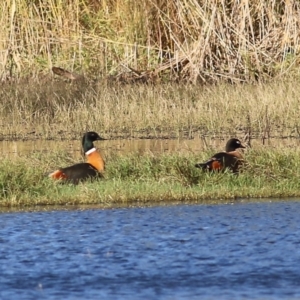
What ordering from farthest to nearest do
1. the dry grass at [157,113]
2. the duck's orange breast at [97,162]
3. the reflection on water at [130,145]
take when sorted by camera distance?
1. the dry grass at [157,113]
2. the reflection on water at [130,145]
3. the duck's orange breast at [97,162]

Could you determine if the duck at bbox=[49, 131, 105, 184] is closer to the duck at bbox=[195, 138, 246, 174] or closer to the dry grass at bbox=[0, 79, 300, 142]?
the duck at bbox=[195, 138, 246, 174]

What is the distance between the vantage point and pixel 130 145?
51.5 feet

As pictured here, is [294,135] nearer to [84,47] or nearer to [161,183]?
[161,183]

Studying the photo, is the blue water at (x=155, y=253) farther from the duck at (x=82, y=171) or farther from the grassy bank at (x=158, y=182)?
the duck at (x=82, y=171)

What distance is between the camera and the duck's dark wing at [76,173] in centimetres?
1184

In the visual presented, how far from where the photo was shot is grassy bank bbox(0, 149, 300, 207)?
1118cm

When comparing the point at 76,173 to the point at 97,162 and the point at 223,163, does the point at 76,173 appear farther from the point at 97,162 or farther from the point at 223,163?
the point at 223,163

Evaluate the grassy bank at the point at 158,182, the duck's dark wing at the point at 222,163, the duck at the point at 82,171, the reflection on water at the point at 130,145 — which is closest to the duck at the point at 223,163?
the duck's dark wing at the point at 222,163

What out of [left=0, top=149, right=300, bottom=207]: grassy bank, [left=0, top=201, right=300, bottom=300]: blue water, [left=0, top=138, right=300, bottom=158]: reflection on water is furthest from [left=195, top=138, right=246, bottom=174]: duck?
[left=0, top=138, right=300, bottom=158]: reflection on water

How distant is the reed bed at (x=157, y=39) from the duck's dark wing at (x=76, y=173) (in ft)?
26.4

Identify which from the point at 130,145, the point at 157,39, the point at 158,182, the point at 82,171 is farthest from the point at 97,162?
the point at 157,39

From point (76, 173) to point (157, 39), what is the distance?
32.2ft

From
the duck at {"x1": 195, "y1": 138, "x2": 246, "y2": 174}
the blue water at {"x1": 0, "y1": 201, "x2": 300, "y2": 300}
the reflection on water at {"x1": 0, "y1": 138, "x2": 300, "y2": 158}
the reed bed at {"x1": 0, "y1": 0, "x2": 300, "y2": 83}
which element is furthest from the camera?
the reed bed at {"x1": 0, "y1": 0, "x2": 300, "y2": 83}

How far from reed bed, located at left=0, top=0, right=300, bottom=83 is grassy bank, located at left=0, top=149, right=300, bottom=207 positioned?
317 inches
